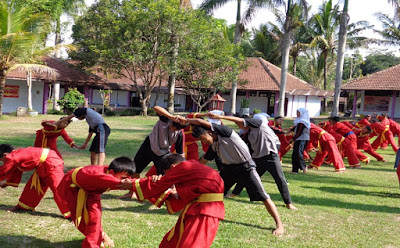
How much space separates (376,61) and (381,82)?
36996 mm

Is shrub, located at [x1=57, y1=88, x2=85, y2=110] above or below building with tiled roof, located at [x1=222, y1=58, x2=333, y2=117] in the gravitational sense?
below

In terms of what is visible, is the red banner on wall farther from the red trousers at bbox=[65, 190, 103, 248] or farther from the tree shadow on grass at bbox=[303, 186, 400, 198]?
the red trousers at bbox=[65, 190, 103, 248]

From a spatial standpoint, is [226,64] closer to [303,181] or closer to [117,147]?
[117,147]

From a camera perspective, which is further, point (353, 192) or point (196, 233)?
point (353, 192)

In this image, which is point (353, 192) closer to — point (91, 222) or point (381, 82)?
point (91, 222)

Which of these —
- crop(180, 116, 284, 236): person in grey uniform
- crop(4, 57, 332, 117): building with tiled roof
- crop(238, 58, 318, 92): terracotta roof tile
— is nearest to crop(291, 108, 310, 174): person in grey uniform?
crop(180, 116, 284, 236): person in grey uniform

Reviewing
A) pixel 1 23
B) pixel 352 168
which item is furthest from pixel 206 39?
pixel 352 168

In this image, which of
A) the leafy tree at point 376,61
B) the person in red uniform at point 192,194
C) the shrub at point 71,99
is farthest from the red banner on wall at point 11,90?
the leafy tree at point 376,61

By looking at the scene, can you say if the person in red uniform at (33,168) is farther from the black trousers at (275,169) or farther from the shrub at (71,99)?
the shrub at (71,99)

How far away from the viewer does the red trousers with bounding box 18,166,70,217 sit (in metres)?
5.38

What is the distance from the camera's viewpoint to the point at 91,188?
4246 millimetres

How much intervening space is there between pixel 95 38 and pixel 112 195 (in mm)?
22667

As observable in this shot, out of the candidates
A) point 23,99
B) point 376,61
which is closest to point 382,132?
point 23,99

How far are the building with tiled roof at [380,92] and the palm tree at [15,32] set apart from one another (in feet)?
68.5
